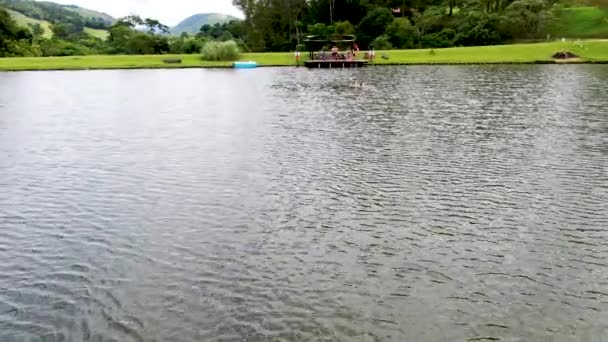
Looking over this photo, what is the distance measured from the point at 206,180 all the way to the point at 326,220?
699 cm

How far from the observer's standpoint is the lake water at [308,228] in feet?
38.5

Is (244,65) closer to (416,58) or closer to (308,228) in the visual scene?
(416,58)

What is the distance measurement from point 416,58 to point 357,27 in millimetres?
43473

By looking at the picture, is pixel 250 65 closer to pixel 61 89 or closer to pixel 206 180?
pixel 61 89

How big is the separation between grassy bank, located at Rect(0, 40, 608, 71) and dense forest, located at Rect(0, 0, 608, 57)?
1603cm

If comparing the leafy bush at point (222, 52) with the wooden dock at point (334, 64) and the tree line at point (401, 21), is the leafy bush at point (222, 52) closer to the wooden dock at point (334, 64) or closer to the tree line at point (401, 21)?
the wooden dock at point (334, 64)

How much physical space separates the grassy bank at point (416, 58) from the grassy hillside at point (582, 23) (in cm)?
1794

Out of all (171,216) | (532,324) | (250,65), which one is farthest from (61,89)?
(532,324)

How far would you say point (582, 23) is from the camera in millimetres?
111188

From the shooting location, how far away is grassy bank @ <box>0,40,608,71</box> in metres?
82.4

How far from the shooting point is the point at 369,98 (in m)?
47.4

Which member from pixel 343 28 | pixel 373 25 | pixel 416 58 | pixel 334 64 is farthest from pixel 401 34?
pixel 334 64

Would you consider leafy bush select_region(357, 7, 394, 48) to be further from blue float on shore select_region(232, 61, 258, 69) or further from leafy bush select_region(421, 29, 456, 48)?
blue float on shore select_region(232, 61, 258, 69)

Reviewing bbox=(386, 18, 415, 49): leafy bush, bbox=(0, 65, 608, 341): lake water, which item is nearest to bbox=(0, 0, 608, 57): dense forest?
bbox=(386, 18, 415, 49): leafy bush
